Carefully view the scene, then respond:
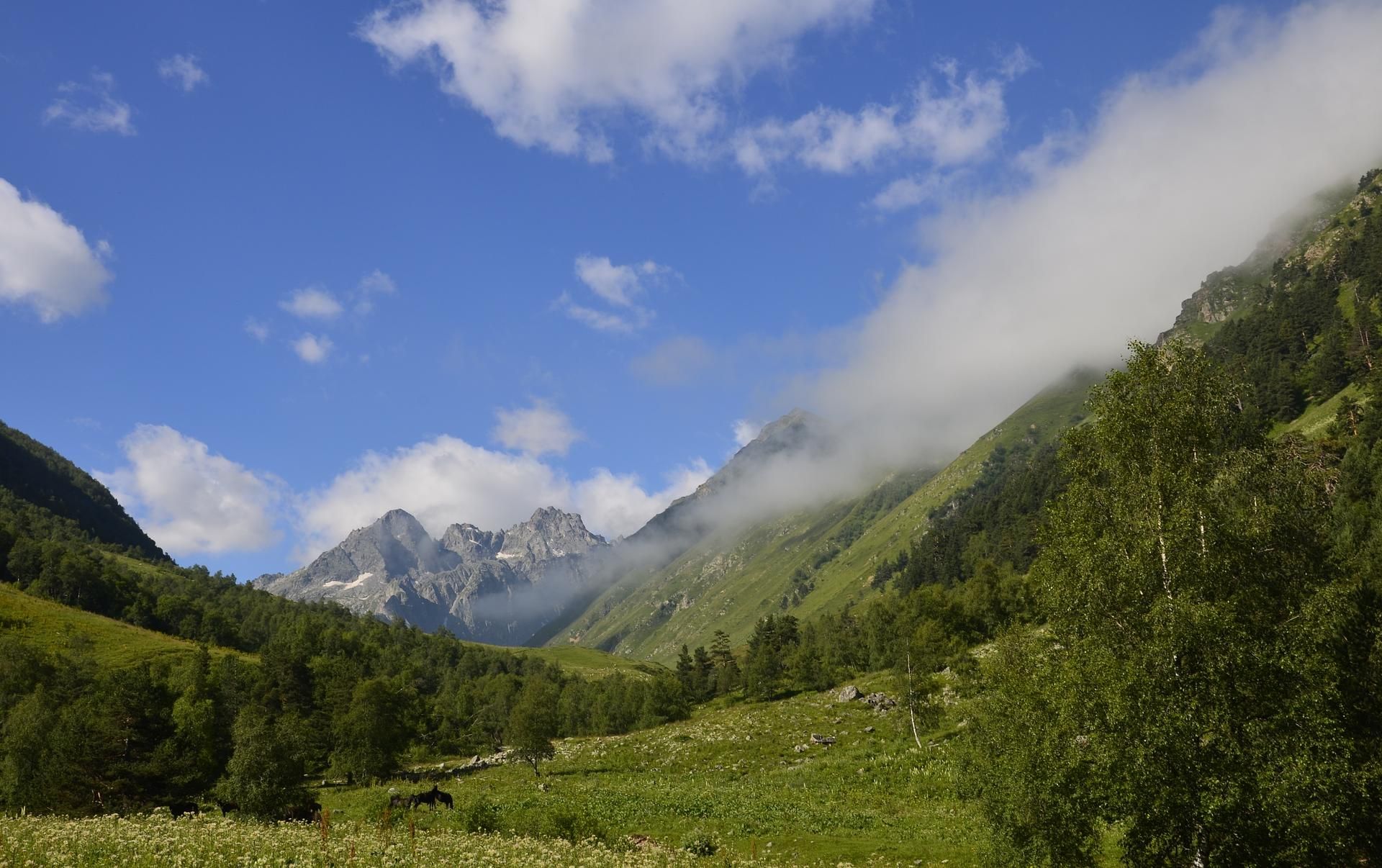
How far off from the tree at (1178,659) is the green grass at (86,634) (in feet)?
535

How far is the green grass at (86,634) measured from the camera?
141000 millimetres

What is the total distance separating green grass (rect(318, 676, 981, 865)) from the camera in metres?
34.7

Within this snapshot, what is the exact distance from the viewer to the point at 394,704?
89.4 metres

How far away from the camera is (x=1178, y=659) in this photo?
77.4 ft

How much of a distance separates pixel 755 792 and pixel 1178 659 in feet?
133

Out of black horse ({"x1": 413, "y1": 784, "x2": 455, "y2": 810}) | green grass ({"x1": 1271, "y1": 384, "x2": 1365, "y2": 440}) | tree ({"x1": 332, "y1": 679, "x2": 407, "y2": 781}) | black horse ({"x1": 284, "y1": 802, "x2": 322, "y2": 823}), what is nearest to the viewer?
black horse ({"x1": 284, "y1": 802, "x2": 322, "y2": 823})

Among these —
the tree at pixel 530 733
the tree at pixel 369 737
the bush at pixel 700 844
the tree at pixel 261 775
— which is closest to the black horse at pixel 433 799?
the tree at pixel 261 775

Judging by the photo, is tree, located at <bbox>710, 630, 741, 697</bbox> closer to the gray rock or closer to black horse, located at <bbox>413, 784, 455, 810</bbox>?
the gray rock

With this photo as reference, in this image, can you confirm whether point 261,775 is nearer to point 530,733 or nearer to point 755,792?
point 755,792

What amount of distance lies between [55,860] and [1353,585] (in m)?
38.8

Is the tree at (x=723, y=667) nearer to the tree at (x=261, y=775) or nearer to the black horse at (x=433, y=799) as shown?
the black horse at (x=433, y=799)

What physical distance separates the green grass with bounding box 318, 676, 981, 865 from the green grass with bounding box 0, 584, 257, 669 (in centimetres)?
9661

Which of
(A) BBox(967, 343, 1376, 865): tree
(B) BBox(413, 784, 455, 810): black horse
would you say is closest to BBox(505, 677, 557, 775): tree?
(B) BBox(413, 784, 455, 810): black horse

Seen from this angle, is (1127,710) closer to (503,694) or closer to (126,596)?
(503,694)
